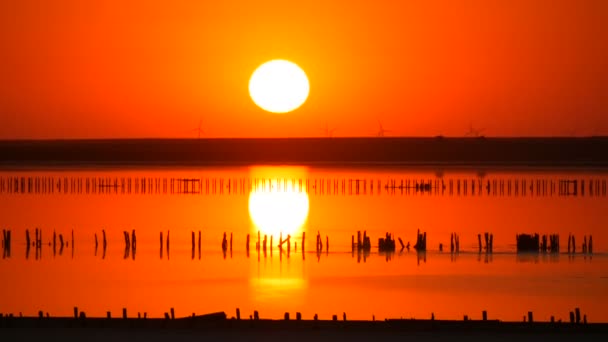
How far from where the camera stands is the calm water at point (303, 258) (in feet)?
91.6

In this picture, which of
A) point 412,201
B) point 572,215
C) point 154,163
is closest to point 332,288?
point 572,215

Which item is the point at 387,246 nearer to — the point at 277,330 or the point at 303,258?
the point at 303,258

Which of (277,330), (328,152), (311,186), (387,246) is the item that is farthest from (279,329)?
(328,152)

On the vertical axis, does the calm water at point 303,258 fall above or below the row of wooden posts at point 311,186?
below

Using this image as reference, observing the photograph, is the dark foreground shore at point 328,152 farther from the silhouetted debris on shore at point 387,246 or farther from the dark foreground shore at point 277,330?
the dark foreground shore at point 277,330

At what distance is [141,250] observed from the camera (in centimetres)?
4038

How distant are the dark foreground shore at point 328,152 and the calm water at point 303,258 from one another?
71513 millimetres

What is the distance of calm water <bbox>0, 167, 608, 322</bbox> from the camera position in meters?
27.9

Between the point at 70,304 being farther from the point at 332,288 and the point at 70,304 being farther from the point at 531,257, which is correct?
the point at 531,257

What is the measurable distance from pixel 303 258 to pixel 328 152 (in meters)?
134

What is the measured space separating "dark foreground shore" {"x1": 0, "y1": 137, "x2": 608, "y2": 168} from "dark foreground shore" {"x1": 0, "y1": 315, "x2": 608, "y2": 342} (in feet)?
378

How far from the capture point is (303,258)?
38375 mm

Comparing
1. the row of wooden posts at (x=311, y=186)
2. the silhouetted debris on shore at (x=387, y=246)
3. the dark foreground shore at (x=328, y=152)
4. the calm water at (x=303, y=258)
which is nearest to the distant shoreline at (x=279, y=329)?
the calm water at (x=303, y=258)

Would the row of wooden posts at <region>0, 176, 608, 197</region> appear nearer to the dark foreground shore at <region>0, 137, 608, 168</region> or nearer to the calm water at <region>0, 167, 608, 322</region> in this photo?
the calm water at <region>0, 167, 608, 322</region>
